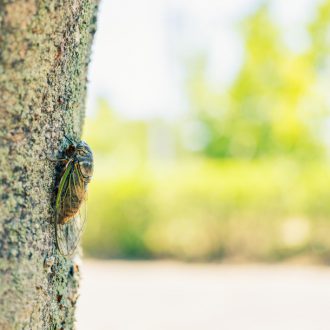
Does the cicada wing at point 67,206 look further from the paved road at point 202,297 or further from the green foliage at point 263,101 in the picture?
the green foliage at point 263,101

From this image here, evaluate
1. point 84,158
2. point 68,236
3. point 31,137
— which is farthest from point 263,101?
point 31,137

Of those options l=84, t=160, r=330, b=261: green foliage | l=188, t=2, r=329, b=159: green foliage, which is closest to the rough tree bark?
l=84, t=160, r=330, b=261: green foliage

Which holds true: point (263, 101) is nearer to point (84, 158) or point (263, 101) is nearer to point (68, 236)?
point (84, 158)

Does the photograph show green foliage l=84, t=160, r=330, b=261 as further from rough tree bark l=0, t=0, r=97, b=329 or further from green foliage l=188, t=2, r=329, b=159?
rough tree bark l=0, t=0, r=97, b=329

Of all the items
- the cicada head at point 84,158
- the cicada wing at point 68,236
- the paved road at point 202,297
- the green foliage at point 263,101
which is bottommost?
the cicada wing at point 68,236

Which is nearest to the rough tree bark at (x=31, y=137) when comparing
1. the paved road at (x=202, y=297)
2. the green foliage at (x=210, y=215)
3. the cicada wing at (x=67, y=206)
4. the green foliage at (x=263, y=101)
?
the cicada wing at (x=67, y=206)

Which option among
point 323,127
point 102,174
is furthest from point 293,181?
point 323,127

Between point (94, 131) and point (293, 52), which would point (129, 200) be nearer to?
point (293, 52)
